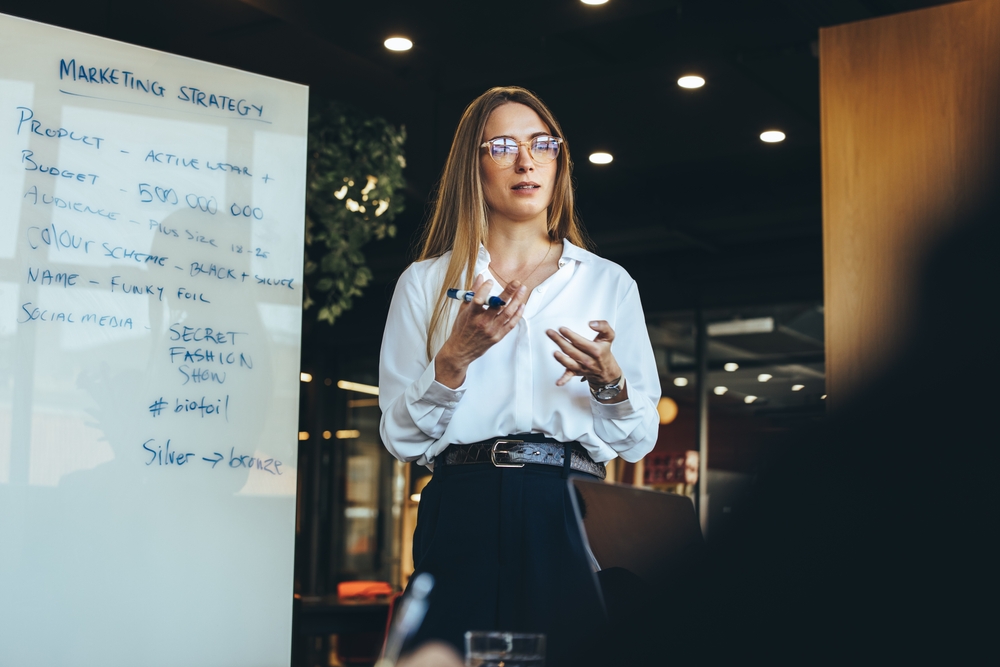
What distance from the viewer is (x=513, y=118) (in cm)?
186

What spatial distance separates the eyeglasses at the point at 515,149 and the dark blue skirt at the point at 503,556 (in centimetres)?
57

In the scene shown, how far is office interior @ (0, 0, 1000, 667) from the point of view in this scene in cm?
232

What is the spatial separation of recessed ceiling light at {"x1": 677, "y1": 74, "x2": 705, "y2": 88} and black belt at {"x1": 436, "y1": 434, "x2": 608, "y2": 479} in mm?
3118

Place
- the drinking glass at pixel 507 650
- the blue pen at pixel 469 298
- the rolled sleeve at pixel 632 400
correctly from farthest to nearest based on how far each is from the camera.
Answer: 1. the rolled sleeve at pixel 632 400
2. the blue pen at pixel 469 298
3. the drinking glass at pixel 507 650

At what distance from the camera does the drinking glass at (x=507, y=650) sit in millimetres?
899

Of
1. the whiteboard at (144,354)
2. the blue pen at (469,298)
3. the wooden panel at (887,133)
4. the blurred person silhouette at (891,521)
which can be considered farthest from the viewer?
the wooden panel at (887,133)

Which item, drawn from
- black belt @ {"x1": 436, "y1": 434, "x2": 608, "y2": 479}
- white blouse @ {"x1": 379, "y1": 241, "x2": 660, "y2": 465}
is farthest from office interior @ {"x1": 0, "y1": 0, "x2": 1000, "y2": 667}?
black belt @ {"x1": 436, "y1": 434, "x2": 608, "y2": 479}

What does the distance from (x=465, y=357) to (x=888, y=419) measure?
41.2 inches

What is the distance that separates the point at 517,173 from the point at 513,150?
4 centimetres

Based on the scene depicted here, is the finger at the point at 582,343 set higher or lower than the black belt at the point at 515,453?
higher

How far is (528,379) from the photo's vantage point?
5.60 ft

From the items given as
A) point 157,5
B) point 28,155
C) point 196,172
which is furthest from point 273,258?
point 157,5

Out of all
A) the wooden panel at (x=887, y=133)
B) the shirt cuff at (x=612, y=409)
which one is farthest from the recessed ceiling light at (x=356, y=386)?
the shirt cuff at (x=612, y=409)

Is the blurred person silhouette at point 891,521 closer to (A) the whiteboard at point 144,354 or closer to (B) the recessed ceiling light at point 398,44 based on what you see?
(A) the whiteboard at point 144,354
